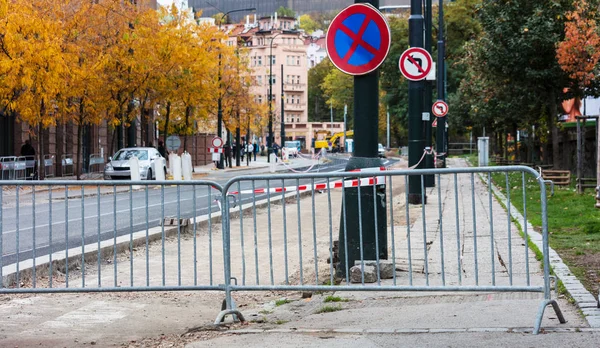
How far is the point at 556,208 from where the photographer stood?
18.8 metres

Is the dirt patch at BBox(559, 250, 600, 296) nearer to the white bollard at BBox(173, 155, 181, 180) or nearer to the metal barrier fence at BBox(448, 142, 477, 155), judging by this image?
the white bollard at BBox(173, 155, 181, 180)

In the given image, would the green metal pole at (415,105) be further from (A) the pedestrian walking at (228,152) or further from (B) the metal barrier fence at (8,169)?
(A) the pedestrian walking at (228,152)

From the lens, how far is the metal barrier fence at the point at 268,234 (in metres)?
7.83

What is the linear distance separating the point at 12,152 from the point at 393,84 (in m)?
39.8

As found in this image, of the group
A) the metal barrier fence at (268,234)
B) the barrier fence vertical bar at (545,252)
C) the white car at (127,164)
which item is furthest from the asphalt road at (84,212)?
the white car at (127,164)

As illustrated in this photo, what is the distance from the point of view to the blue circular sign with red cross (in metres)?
9.60

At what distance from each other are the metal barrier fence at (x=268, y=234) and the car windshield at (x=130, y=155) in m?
27.3

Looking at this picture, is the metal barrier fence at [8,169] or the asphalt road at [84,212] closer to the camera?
the asphalt road at [84,212]

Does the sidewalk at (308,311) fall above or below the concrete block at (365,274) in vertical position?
below

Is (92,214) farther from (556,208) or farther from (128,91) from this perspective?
(128,91)

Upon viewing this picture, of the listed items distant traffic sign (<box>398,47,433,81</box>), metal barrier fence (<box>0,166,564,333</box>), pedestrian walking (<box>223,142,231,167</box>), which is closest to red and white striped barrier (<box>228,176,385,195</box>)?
metal barrier fence (<box>0,166,564,333</box>)

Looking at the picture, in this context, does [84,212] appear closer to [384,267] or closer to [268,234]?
[268,234]

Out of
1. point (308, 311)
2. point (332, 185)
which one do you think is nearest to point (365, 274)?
point (308, 311)

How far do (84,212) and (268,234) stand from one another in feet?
5.38
